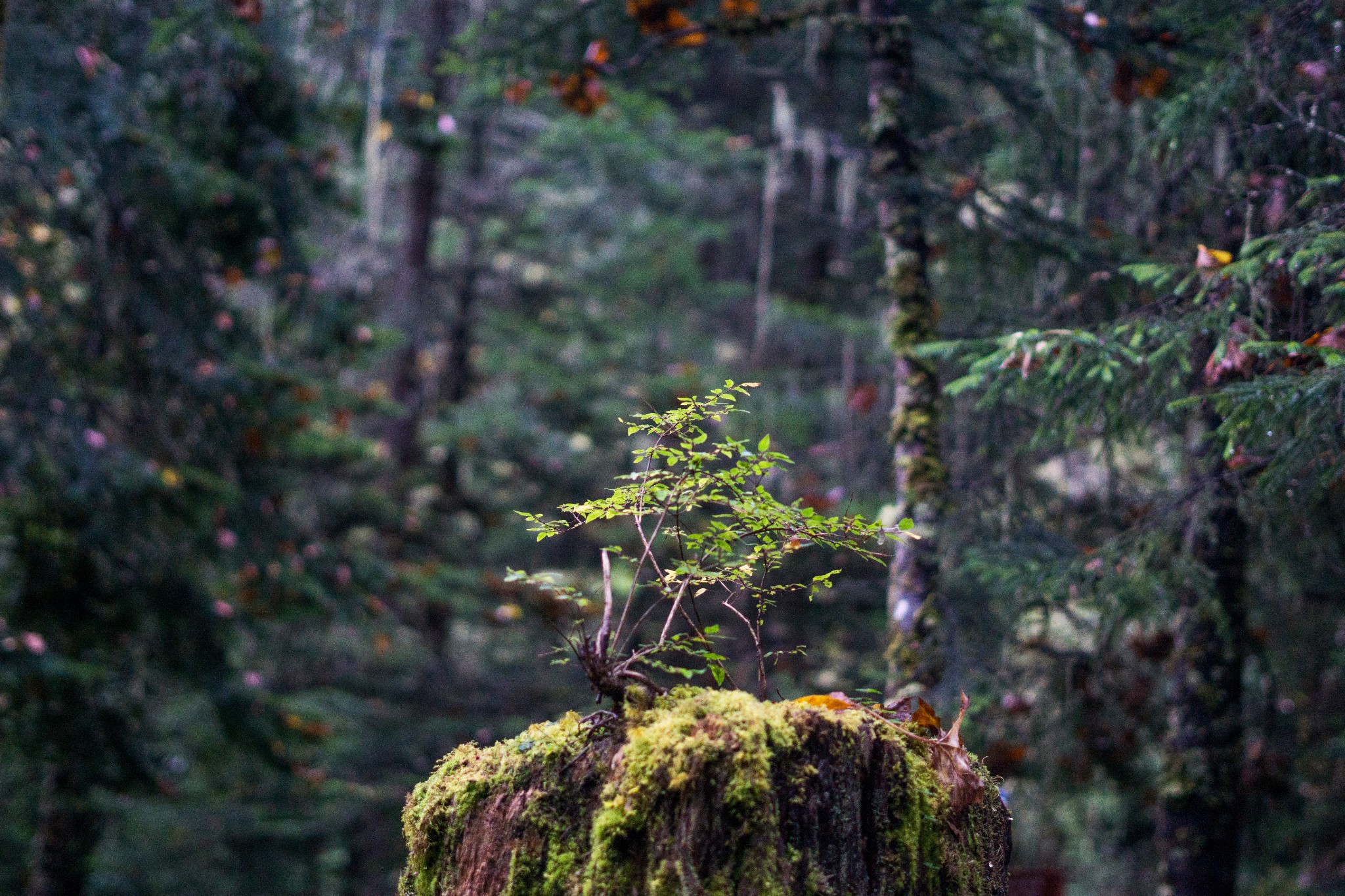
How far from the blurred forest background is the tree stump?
24.9 inches

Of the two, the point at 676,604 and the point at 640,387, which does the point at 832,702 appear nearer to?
the point at 676,604

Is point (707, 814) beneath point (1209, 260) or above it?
beneath

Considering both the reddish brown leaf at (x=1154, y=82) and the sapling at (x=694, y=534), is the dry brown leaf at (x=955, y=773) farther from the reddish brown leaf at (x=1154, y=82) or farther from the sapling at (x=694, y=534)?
the reddish brown leaf at (x=1154, y=82)

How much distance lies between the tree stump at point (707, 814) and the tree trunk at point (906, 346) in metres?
2.02

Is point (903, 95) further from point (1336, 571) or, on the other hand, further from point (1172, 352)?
point (1336, 571)

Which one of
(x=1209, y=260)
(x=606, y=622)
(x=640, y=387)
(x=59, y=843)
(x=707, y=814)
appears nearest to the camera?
(x=707, y=814)

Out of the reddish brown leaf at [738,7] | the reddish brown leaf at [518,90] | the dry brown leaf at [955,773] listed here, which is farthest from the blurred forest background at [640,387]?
the dry brown leaf at [955,773]

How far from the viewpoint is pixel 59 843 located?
7504 millimetres

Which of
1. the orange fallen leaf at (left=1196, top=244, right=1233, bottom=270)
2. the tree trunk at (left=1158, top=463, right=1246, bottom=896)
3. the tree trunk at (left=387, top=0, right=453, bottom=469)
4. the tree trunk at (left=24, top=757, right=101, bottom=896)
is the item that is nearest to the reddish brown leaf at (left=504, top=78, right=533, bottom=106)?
the tree trunk at (left=387, top=0, right=453, bottom=469)

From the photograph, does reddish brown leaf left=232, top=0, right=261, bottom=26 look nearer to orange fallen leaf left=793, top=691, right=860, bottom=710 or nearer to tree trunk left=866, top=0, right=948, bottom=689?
tree trunk left=866, top=0, right=948, bottom=689

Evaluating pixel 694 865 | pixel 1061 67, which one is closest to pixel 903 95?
pixel 1061 67

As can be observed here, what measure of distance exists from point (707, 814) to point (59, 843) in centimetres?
775

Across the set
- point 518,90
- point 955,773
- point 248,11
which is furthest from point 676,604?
Answer: point 248,11

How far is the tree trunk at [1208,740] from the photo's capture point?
16.5ft
